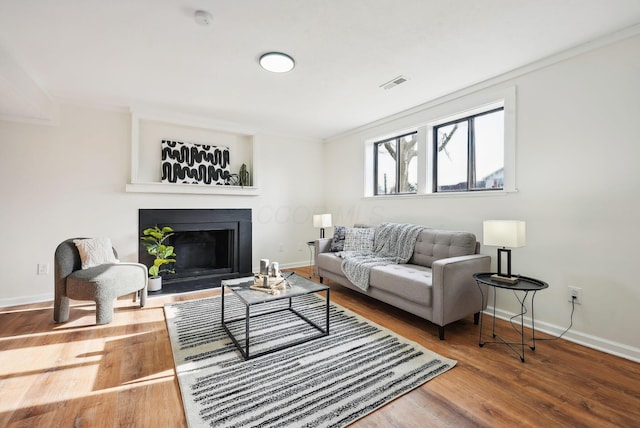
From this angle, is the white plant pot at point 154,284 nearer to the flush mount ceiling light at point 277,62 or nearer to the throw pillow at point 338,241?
the throw pillow at point 338,241

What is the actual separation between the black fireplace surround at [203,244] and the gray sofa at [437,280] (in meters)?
2.05

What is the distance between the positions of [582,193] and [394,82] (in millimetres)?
1937

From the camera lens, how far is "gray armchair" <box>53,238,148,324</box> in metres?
2.56

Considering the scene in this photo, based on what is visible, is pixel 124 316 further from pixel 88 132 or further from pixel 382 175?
pixel 382 175

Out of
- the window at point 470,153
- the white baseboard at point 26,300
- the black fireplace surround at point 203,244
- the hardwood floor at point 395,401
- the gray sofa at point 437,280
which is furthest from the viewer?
the black fireplace surround at point 203,244

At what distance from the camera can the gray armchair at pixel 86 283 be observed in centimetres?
256

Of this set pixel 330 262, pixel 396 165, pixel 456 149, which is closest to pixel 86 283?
pixel 330 262

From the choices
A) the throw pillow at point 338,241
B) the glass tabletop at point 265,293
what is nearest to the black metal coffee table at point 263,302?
the glass tabletop at point 265,293

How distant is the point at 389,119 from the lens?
4129 mm

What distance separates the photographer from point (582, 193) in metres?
2.34

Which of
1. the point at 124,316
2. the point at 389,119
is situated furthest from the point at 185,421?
the point at 389,119

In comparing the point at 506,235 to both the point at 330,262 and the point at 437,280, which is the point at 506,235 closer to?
the point at 437,280

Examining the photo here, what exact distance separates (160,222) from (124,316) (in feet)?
4.81

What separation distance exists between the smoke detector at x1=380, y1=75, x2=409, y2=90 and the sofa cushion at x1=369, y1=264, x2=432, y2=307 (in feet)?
6.33
